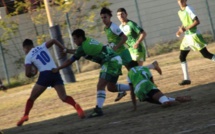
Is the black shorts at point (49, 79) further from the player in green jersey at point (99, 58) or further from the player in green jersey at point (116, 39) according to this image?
the player in green jersey at point (116, 39)

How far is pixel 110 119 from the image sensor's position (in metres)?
12.1

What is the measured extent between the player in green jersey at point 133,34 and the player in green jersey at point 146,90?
266cm

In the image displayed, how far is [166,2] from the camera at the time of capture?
29.3 metres

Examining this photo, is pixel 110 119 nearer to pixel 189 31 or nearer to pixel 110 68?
pixel 110 68

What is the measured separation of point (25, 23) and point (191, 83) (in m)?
13.2

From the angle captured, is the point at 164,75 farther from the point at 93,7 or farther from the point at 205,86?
the point at 93,7

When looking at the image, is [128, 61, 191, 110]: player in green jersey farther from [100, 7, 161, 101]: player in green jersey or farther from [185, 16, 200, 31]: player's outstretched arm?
[185, 16, 200, 31]: player's outstretched arm

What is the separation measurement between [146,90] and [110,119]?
82 cm

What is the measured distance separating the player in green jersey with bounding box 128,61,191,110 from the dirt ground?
17 cm

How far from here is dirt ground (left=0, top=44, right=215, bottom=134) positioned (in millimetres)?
10031

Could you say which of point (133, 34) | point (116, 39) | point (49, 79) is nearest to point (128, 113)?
point (49, 79)

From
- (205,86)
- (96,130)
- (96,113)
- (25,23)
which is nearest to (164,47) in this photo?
(25,23)

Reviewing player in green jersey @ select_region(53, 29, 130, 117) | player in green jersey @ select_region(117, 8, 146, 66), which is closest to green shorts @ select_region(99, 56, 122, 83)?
player in green jersey @ select_region(53, 29, 130, 117)

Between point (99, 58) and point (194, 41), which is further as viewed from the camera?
point (194, 41)
